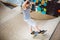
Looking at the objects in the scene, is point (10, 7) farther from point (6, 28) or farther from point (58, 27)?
point (58, 27)

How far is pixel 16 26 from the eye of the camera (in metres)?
1.02

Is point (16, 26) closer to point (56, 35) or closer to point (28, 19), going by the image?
point (28, 19)

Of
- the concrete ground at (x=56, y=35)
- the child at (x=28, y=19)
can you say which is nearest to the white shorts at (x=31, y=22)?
the child at (x=28, y=19)

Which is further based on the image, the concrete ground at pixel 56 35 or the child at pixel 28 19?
the concrete ground at pixel 56 35

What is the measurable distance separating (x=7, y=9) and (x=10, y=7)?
4cm

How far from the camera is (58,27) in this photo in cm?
110

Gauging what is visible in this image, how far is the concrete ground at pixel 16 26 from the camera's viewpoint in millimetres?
968

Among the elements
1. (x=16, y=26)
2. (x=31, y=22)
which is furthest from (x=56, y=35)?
(x=16, y=26)

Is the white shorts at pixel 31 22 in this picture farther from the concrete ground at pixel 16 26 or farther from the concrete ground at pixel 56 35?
the concrete ground at pixel 56 35

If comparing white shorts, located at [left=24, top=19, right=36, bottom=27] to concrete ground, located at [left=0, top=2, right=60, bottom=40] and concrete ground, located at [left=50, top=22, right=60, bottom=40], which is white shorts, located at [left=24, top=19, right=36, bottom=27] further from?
concrete ground, located at [left=50, top=22, right=60, bottom=40]

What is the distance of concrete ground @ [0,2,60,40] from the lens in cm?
97

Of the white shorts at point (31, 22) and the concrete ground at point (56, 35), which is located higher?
the white shorts at point (31, 22)

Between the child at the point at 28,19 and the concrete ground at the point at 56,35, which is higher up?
the child at the point at 28,19

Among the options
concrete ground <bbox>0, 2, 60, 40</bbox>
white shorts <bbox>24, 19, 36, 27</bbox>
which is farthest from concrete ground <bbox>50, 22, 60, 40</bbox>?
white shorts <bbox>24, 19, 36, 27</bbox>
